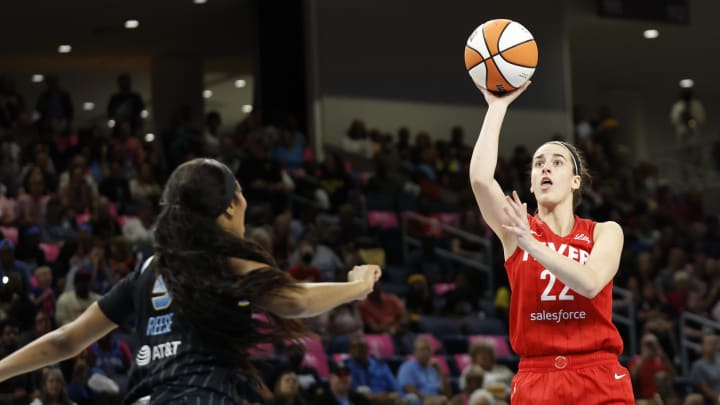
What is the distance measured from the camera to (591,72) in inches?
1047

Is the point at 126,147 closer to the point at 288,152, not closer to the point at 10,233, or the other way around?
the point at 288,152

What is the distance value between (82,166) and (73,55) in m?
9.46

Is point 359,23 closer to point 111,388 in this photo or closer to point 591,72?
point 591,72

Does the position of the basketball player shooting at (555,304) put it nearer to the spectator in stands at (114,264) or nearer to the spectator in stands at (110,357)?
the spectator in stands at (110,357)

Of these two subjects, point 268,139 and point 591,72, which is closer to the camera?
point 268,139

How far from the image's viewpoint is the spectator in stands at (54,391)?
959cm

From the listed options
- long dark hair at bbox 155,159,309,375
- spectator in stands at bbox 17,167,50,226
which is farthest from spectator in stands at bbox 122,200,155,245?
long dark hair at bbox 155,159,309,375

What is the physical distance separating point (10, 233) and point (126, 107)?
212 inches

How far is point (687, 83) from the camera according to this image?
1104 inches

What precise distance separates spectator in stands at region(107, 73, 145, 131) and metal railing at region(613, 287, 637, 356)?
7.13m

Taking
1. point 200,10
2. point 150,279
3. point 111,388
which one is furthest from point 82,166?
point 150,279

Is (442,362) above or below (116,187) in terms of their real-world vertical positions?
below

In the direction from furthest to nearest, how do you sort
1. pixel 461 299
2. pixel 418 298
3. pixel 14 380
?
pixel 461 299, pixel 418 298, pixel 14 380

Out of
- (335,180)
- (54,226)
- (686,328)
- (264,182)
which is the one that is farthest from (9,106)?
(686,328)
